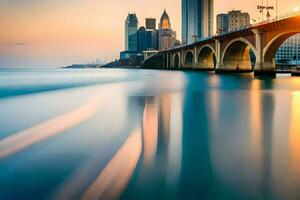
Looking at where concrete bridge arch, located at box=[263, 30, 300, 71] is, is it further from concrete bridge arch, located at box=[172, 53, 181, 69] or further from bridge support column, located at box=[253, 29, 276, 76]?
concrete bridge arch, located at box=[172, 53, 181, 69]

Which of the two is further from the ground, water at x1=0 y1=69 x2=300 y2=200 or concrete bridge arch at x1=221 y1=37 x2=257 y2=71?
concrete bridge arch at x1=221 y1=37 x2=257 y2=71

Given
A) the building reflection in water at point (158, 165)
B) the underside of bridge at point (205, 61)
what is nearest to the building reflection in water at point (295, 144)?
the building reflection in water at point (158, 165)

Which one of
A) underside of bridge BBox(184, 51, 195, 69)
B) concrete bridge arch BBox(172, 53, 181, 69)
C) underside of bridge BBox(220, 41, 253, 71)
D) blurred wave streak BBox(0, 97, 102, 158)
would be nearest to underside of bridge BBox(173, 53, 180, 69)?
concrete bridge arch BBox(172, 53, 181, 69)

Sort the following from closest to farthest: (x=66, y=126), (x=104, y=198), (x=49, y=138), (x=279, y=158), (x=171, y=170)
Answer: (x=104, y=198)
(x=171, y=170)
(x=279, y=158)
(x=49, y=138)
(x=66, y=126)

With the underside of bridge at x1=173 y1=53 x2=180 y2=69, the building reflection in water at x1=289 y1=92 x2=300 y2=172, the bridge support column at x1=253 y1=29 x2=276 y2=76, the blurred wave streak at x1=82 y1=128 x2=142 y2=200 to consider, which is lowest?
the blurred wave streak at x1=82 y1=128 x2=142 y2=200

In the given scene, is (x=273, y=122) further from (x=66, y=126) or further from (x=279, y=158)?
(x=66, y=126)

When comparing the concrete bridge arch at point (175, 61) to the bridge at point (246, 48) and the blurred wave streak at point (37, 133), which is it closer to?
the bridge at point (246, 48)

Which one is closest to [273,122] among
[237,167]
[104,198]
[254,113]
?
[254,113]
